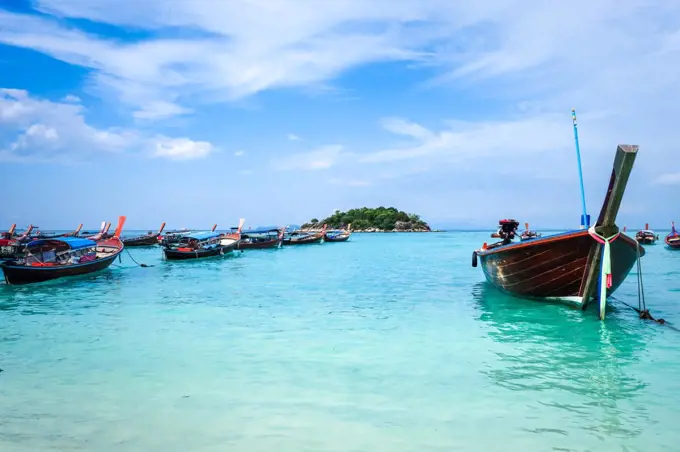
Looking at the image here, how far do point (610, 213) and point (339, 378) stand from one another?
7729mm

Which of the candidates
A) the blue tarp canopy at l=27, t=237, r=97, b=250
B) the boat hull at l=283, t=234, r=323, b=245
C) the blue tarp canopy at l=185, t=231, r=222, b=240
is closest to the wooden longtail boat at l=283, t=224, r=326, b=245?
the boat hull at l=283, t=234, r=323, b=245

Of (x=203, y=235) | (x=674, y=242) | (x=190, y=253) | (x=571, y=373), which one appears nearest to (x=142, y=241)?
(x=203, y=235)

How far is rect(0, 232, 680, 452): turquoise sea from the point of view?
6227mm

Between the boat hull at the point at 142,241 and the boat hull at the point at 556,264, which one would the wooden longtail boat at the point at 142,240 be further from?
the boat hull at the point at 556,264

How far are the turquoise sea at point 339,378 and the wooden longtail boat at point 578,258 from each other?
2.31ft

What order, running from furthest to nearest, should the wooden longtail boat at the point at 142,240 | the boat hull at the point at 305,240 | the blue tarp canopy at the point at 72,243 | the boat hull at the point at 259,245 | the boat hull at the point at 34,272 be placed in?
the boat hull at the point at 305,240
the wooden longtail boat at the point at 142,240
the boat hull at the point at 259,245
the blue tarp canopy at the point at 72,243
the boat hull at the point at 34,272

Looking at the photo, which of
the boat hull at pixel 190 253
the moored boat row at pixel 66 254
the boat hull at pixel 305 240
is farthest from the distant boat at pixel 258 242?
the boat hull at pixel 190 253

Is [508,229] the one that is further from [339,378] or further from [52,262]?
[52,262]

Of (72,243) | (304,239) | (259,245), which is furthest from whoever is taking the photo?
(304,239)

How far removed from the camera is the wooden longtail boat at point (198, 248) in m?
39.9

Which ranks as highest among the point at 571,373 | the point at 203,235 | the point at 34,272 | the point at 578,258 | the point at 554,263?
the point at 203,235

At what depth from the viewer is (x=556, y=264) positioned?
1402cm

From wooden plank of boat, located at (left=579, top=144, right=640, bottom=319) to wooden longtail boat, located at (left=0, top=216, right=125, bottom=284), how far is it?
2305 cm

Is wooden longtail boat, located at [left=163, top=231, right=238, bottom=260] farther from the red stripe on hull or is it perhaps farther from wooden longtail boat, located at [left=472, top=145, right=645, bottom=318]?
wooden longtail boat, located at [left=472, top=145, right=645, bottom=318]
